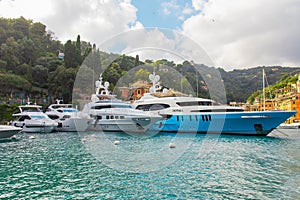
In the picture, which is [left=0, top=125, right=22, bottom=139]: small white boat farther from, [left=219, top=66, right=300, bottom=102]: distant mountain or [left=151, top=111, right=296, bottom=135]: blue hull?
[left=219, top=66, right=300, bottom=102]: distant mountain

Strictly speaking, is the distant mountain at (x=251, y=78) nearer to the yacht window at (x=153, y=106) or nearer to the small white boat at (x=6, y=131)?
the yacht window at (x=153, y=106)

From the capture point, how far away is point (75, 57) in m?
45.8

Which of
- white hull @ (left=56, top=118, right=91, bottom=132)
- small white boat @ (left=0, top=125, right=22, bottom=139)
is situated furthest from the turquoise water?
white hull @ (left=56, top=118, right=91, bottom=132)

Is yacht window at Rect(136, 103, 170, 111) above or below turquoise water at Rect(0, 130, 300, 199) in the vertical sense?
above

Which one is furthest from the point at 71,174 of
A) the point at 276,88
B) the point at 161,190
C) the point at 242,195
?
the point at 276,88

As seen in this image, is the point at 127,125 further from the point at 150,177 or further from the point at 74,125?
the point at 150,177

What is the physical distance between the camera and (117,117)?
80.5 feet

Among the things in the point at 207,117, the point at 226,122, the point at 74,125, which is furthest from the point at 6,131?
the point at 226,122

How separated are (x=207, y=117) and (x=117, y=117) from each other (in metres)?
9.00

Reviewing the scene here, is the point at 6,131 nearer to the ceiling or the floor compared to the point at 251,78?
nearer to the floor

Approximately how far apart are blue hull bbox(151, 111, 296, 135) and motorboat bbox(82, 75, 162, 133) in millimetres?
2405

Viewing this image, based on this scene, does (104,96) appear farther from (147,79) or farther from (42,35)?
(42,35)

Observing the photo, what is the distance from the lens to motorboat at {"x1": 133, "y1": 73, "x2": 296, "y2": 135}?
20.7 metres

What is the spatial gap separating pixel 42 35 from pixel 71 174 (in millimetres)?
66550
